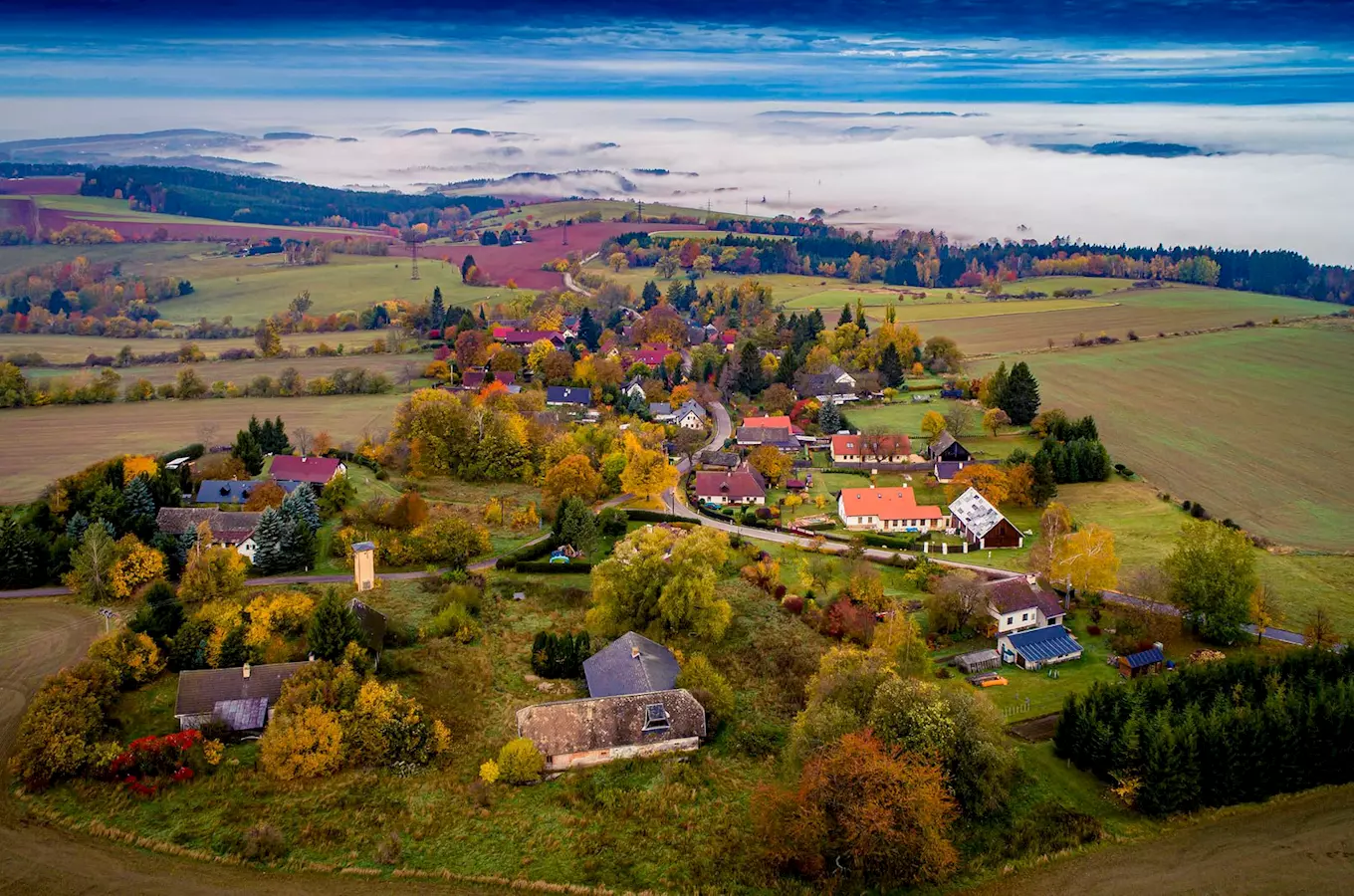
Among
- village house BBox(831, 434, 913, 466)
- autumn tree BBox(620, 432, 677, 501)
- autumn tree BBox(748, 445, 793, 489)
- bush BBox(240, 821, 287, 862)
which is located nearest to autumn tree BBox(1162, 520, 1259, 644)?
autumn tree BBox(748, 445, 793, 489)

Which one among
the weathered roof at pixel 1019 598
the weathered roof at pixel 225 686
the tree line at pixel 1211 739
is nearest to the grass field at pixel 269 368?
the weathered roof at pixel 225 686

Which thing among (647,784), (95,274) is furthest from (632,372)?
(95,274)

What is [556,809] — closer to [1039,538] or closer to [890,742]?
[890,742]

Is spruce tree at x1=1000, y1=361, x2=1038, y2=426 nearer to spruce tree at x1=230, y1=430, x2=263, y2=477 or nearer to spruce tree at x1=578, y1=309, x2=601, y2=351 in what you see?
spruce tree at x1=578, y1=309, x2=601, y2=351

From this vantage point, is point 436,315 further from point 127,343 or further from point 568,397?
point 568,397

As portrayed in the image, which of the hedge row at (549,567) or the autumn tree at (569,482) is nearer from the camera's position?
the hedge row at (549,567)

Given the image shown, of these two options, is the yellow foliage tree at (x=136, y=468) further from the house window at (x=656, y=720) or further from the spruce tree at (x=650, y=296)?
the spruce tree at (x=650, y=296)
